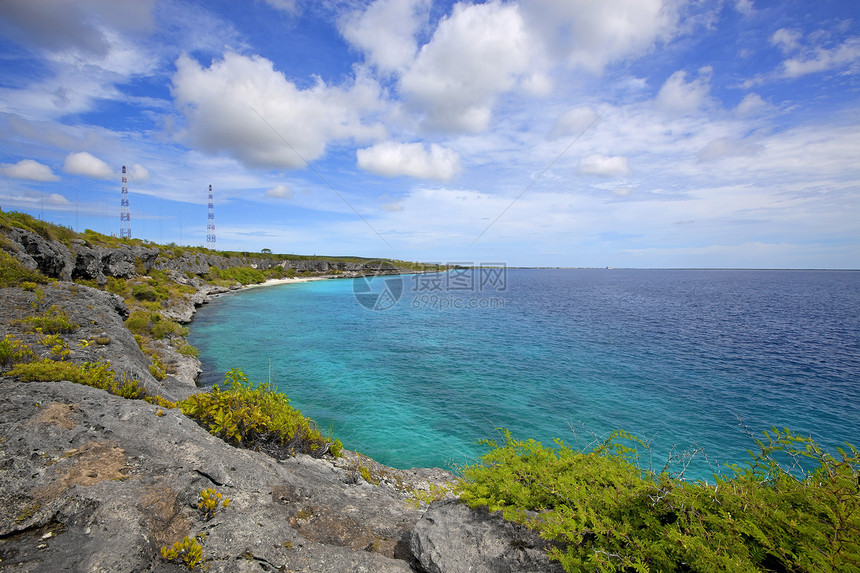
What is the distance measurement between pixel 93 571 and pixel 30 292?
1956 centimetres

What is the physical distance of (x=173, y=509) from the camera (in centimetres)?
579

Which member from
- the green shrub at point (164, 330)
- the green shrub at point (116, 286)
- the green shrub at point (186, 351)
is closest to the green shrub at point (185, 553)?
the green shrub at point (186, 351)

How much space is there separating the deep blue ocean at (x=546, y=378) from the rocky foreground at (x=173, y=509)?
5.97 m

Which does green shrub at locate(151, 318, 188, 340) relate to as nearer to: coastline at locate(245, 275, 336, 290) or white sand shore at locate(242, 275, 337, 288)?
coastline at locate(245, 275, 336, 290)

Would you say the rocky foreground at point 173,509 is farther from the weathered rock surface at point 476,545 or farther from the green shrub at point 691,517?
the green shrub at point 691,517

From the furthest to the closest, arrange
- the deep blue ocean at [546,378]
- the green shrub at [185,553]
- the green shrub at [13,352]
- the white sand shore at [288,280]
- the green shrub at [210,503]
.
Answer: the white sand shore at [288,280]
the deep blue ocean at [546,378]
the green shrub at [13,352]
the green shrub at [210,503]
the green shrub at [185,553]

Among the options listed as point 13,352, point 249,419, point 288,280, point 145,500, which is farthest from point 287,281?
point 145,500

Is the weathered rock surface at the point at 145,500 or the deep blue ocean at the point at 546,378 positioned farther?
the deep blue ocean at the point at 546,378

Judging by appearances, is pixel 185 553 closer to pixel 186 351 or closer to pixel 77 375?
pixel 77 375

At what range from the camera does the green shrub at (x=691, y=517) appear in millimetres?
3926

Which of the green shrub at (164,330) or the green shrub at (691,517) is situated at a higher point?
the green shrub at (691,517)

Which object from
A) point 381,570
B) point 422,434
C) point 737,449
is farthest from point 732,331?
point 381,570

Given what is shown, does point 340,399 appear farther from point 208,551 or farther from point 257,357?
point 208,551

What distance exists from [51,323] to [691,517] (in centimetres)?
2091
